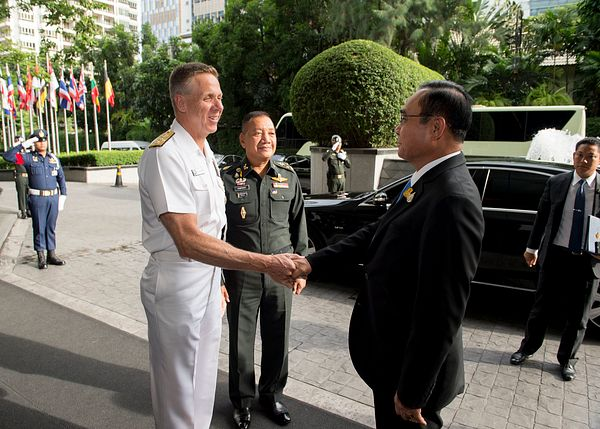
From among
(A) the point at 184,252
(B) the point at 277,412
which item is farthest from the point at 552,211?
A: (A) the point at 184,252

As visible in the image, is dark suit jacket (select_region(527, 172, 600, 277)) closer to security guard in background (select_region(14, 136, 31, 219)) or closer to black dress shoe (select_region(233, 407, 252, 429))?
black dress shoe (select_region(233, 407, 252, 429))

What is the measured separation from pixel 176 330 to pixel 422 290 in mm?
1163

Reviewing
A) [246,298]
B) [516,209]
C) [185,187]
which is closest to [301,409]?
[246,298]

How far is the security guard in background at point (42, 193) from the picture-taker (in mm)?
7020

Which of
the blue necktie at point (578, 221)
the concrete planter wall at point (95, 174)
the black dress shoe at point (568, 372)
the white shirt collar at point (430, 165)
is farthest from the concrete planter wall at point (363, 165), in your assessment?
the concrete planter wall at point (95, 174)

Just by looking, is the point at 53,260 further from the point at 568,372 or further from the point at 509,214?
the point at 568,372

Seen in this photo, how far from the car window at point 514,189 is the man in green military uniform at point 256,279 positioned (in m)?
2.82

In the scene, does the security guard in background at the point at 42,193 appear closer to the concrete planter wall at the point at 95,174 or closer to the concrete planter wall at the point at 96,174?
the concrete planter wall at the point at 96,174

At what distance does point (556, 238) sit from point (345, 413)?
7.25 ft

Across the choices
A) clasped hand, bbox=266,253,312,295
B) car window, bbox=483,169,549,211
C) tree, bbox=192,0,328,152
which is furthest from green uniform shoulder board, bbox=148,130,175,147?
tree, bbox=192,0,328,152

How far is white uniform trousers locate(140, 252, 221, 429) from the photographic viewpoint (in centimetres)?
219

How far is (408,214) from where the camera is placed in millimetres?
1818

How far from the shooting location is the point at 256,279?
123 inches

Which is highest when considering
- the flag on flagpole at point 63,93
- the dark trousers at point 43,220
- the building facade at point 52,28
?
the building facade at point 52,28
